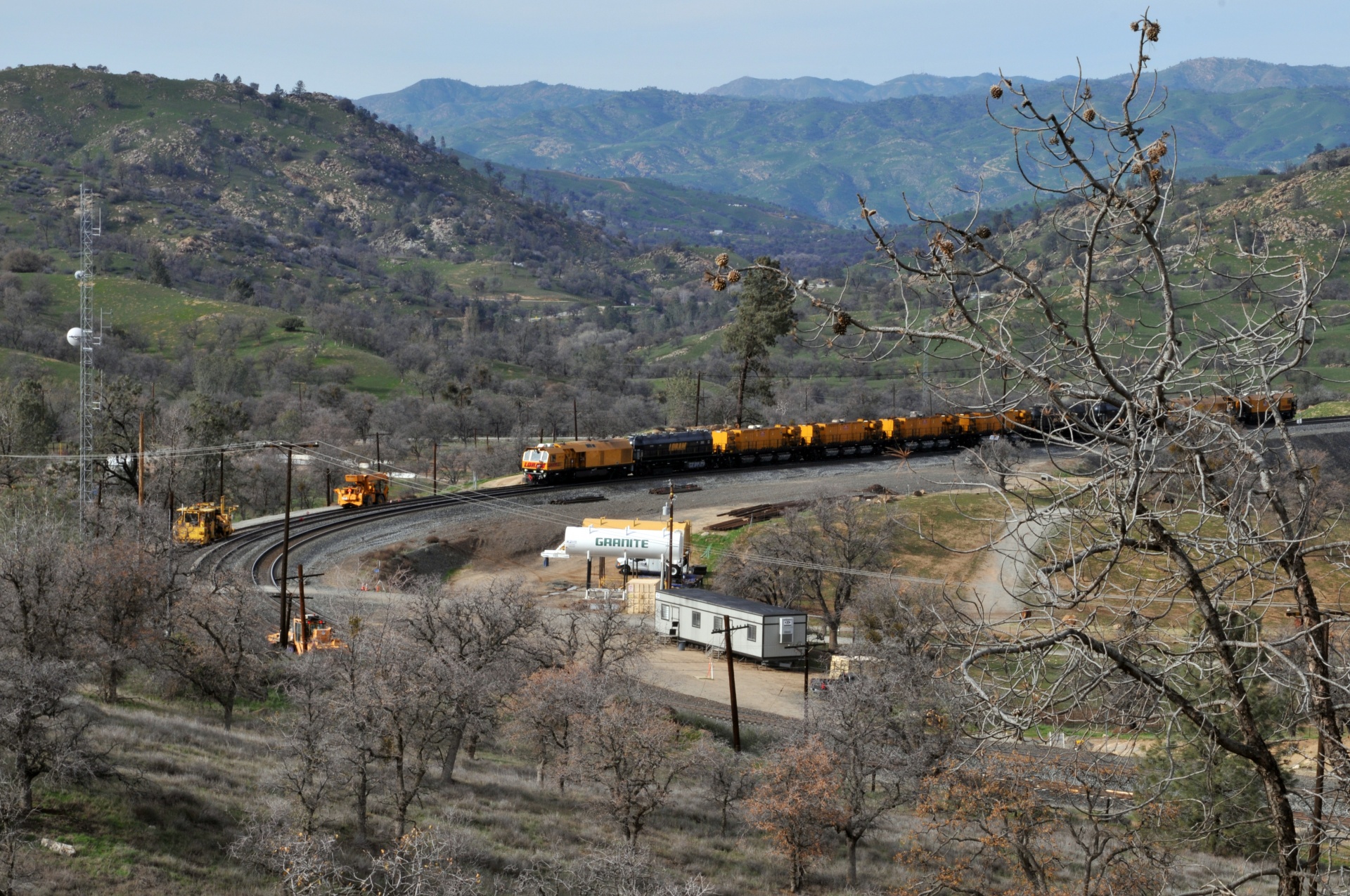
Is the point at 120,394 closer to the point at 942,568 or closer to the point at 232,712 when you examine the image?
the point at 232,712

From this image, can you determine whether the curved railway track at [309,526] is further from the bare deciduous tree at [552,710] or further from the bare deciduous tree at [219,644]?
the bare deciduous tree at [552,710]

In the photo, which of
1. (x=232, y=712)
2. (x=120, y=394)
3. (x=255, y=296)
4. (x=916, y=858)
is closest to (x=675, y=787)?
(x=916, y=858)

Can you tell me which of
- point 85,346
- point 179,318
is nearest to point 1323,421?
point 85,346

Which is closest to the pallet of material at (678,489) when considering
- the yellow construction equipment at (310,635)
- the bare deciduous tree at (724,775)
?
the yellow construction equipment at (310,635)

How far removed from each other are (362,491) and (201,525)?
9755 millimetres

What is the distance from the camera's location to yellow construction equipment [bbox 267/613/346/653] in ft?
124

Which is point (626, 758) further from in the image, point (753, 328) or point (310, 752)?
point (753, 328)

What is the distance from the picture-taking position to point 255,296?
544 feet

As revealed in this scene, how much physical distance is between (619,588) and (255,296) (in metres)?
132

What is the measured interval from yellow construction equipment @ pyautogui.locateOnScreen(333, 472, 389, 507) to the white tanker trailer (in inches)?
557

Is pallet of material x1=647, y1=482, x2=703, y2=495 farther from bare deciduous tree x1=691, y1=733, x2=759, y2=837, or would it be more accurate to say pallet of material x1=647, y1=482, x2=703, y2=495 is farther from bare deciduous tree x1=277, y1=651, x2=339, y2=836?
bare deciduous tree x1=277, y1=651, x2=339, y2=836

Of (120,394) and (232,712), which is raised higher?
(120,394)

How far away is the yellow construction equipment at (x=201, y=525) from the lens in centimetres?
5153

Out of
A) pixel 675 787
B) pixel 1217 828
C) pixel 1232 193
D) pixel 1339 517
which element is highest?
pixel 1232 193
